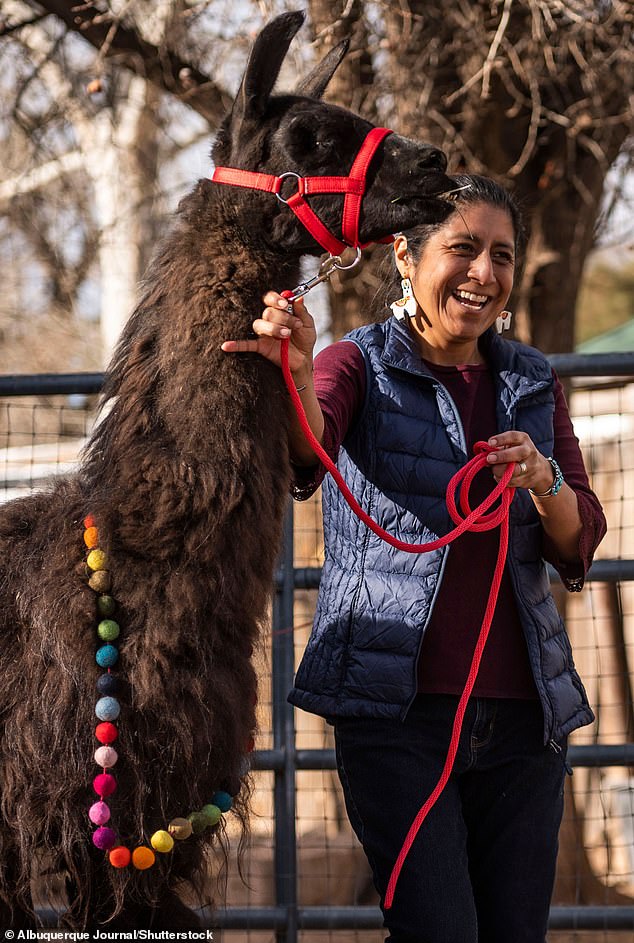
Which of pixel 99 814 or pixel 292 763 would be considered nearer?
pixel 99 814

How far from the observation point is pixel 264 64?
238 cm

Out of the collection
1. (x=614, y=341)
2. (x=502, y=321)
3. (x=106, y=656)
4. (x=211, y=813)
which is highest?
(x=614, y=341)

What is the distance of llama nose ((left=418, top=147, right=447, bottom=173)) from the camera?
7.92 feet

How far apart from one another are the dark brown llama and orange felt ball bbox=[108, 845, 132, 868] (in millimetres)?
29

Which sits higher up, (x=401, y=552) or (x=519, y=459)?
(x=519, y=459)

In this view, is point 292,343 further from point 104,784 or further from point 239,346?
point 104,784

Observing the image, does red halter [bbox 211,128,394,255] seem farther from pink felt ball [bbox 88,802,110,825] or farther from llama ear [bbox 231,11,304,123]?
pink felt ball [bbox 88,802,110,825]

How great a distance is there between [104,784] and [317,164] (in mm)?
1432

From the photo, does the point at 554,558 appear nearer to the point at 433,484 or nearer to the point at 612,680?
the point at 433,484

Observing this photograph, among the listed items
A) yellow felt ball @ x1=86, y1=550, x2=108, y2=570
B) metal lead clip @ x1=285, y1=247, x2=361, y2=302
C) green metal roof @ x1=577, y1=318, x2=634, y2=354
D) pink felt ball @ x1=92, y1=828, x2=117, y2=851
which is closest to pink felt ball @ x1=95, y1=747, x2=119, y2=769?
pink felt ball @ x1=92, y1=828, x2=117, y2=851

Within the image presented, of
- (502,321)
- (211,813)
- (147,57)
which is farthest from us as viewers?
(147,57)

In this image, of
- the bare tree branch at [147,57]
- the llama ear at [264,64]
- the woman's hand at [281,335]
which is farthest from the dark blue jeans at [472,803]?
the bare tree branch at [147,57]

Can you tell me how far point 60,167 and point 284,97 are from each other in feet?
25.9

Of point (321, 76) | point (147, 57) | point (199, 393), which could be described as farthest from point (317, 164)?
point (147, 57)
